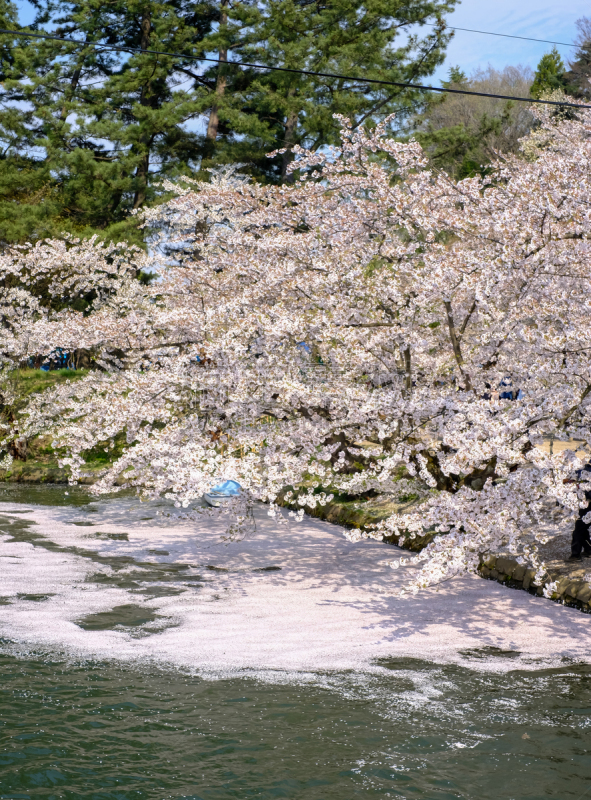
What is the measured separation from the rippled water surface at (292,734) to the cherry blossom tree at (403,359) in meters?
1.32

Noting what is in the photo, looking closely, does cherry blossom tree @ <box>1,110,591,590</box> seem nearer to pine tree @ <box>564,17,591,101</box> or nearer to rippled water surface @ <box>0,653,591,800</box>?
rippled water surface @ <box>0,653,591,800</box>

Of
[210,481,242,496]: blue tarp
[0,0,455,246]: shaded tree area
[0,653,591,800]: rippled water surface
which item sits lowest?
[0,653,591,800]: rippled water surface

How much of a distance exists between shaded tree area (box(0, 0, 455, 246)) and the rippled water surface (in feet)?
66.9

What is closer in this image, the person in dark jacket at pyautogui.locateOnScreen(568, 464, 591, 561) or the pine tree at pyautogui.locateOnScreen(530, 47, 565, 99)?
the person in dark jacket at pyautogui.locateOnScreen(568, 464, 591, 561)

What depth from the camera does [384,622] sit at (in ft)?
27.7

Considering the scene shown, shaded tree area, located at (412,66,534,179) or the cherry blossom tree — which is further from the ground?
shaded tree area, located at (412,66,534,179)

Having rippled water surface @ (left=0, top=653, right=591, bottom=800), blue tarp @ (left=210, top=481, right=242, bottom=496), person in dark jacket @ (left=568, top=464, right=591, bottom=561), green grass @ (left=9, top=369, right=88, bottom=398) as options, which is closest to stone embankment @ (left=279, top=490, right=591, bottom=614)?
person in dark jacket @ (left=568, top=464, right=591, bottom=561)

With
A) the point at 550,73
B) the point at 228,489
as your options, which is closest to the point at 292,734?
the point at 228,489

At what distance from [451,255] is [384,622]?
4211mm

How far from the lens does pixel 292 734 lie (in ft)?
18.6

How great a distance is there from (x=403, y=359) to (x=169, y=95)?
23.1 metres

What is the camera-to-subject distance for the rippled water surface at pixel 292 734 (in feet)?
16.4

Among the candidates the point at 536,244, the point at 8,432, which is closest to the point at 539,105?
the point at 8,432

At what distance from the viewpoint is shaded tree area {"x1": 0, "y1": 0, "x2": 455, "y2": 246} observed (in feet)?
81.0
